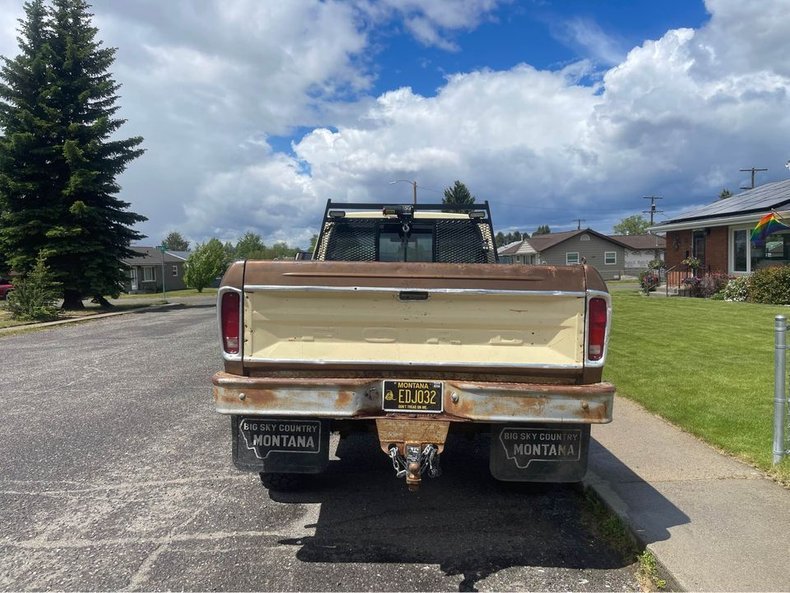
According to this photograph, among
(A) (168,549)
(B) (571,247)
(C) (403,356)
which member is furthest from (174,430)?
(B) (571,247)

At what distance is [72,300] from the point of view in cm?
2462

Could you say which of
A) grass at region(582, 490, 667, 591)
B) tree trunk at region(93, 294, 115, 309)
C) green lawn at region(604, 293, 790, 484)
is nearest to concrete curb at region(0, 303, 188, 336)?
tree trunk at region(93, 294, 115, 309)

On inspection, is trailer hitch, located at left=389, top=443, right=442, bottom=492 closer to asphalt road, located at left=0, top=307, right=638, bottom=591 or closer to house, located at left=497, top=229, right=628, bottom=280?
asphalt road, located at left=0, top=307, right=638, bottom=591

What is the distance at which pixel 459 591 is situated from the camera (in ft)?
10.7

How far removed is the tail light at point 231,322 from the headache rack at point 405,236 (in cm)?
268

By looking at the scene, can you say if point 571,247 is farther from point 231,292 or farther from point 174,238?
point 174,238

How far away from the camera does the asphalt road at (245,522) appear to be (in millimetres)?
3375

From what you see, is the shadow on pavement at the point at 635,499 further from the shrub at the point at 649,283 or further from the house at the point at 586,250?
the house at the point at 586,250

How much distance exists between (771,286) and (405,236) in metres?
14.6

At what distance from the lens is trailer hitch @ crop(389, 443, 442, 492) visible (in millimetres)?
3439

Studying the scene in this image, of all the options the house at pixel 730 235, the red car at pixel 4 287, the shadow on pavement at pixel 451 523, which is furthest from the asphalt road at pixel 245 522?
the red car at pixel 4 287

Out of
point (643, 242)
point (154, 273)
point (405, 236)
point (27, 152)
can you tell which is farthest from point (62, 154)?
point (643, 242)

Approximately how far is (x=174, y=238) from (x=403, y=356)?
138242 millimetres

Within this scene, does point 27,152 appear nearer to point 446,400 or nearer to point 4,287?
point 4,287
